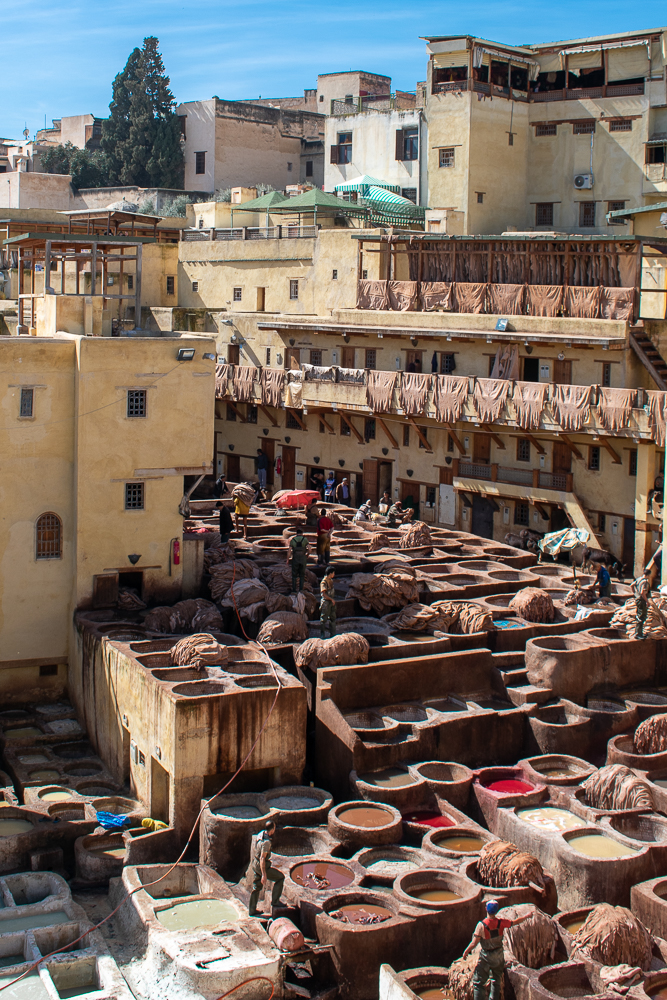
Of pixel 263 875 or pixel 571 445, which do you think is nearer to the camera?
pixel 263 875

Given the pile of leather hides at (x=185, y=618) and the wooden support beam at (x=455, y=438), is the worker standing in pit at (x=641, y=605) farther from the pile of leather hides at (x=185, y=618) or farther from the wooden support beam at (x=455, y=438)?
the wooden support beam at (x=455, y=438)

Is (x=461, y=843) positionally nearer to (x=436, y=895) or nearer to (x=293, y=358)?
(x=436, y=895)

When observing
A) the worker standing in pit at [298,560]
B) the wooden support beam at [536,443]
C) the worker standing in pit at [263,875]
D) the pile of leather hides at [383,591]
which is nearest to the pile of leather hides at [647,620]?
the pile of leather hides at [383,591]

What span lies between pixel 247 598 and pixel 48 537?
5.07 metres

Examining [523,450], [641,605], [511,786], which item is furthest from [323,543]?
[511,786]

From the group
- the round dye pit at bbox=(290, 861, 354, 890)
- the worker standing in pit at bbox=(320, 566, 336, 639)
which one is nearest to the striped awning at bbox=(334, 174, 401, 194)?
the worker standing in pit at bbox=(320, 566, 336, 639)

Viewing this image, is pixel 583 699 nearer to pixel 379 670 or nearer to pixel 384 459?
pixel 379 670

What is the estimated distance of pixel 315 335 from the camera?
46.6 m

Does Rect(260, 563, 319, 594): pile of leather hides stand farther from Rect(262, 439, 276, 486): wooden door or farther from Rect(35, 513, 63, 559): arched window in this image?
Rect(262, 439, 276, 486): wooden door

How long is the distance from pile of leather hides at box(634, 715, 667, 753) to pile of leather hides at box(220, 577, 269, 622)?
9.32m

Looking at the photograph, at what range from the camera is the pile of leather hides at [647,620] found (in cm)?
2888

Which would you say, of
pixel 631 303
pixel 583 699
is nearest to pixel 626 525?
pixel 631 303

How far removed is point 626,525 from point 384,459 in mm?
10848

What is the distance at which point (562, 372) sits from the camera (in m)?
38.6
